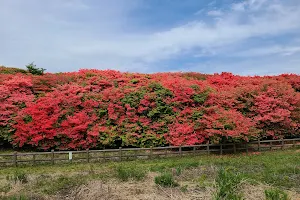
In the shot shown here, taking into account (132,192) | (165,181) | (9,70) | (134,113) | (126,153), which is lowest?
(126,153)

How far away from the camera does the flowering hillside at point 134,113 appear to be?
14.4m

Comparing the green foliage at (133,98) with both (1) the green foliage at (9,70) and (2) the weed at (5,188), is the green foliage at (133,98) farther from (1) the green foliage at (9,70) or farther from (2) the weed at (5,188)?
(1) the green foliage at (9,70)

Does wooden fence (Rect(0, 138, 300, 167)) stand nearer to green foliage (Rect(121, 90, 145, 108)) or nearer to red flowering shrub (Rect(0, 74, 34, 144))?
red flowering shrub (Rect(0, 74, 34, 144))

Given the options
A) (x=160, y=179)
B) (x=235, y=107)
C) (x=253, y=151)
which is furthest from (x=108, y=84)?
(x=160, y=179)

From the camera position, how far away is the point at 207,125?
14.4 meters

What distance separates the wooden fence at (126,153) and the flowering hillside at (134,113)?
1.56 ft

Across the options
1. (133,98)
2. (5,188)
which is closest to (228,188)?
(5,188)

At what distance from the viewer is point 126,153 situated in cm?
1420

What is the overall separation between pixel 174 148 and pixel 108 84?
5.63m

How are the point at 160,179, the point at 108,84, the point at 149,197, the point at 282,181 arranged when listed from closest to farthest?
the point at 149,197 < the point at 160,179 < the point at 282,181 < the point at 108,84

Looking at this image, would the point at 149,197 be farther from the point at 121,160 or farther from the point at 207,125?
the point at 207,125

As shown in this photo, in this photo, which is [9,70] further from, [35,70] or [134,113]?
[134,113]

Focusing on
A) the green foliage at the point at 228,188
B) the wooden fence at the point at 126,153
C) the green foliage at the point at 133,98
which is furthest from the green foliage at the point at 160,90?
the green foliage at the point at 228,188

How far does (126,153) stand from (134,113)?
2.31m
